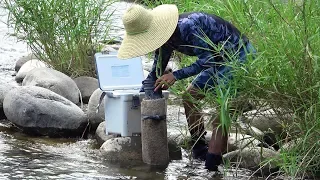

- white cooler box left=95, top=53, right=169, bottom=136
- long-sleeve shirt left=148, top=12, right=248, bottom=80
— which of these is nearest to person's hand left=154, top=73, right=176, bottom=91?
long-sleeve shirt left=148, top=12, right=248, bottom=80

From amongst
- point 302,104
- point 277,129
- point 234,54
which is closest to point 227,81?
point 234,54

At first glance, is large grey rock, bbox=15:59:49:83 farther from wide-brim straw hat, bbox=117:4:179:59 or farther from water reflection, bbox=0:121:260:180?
wide-brim straw hat, bbox=117:4:179:59

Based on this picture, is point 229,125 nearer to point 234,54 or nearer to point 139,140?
point 234,54

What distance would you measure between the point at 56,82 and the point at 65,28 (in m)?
0.68

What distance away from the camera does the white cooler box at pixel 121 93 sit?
5.61 metres

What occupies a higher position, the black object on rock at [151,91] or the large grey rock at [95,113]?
the black object on rock at [151,91]

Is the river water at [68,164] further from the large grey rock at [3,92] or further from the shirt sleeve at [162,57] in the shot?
the shirt sleeve at [162,57]

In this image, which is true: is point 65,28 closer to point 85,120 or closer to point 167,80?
point 85,120

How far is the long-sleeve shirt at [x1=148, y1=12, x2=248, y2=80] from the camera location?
508cm

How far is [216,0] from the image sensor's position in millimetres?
6465

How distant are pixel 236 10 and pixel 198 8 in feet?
2.59

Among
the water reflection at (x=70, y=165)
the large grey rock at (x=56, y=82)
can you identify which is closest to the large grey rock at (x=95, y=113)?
the water reflection at (x=70, y=165)

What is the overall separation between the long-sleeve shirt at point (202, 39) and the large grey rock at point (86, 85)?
2456 mm

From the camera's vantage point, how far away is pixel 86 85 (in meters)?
7.66
